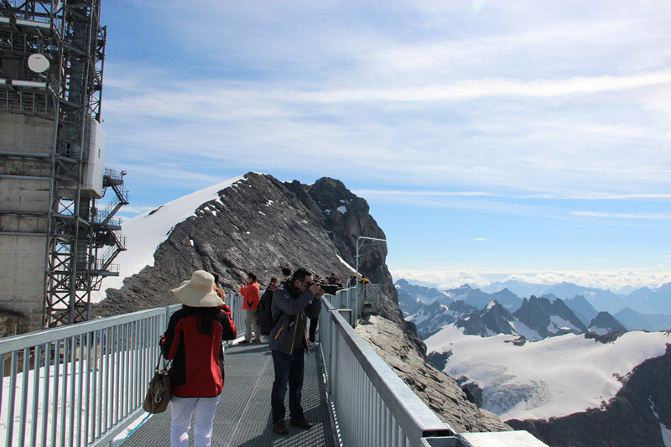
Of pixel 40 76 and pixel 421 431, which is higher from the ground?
pixel 40 76

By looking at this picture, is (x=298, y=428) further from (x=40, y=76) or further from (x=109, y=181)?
(x=109, y=181)

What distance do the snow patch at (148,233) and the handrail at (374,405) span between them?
37655mm

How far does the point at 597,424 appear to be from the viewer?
181m

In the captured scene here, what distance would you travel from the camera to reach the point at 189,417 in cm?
542

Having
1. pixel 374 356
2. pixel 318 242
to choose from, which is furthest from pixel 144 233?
pixel 374 356

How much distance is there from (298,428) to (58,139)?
36.9 m

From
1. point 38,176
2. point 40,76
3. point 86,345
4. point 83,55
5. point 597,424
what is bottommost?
point 597,424

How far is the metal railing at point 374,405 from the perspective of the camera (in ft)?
9.55

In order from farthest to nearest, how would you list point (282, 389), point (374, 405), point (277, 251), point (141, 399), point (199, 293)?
point (277, 251) → point (141, 399) → point (282, 389) → point (199, 293) → point (374, 405)

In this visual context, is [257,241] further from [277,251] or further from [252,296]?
[252,296]

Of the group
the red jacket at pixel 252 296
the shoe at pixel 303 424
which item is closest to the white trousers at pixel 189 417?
the shoe at pixel 303 424

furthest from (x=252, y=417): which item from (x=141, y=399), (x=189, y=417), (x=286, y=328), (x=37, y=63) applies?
(x=37, y=63)

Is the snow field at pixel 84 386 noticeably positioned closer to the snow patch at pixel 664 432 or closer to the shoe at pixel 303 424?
the shoe at pixel 303 424

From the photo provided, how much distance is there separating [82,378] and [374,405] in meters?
3.25
